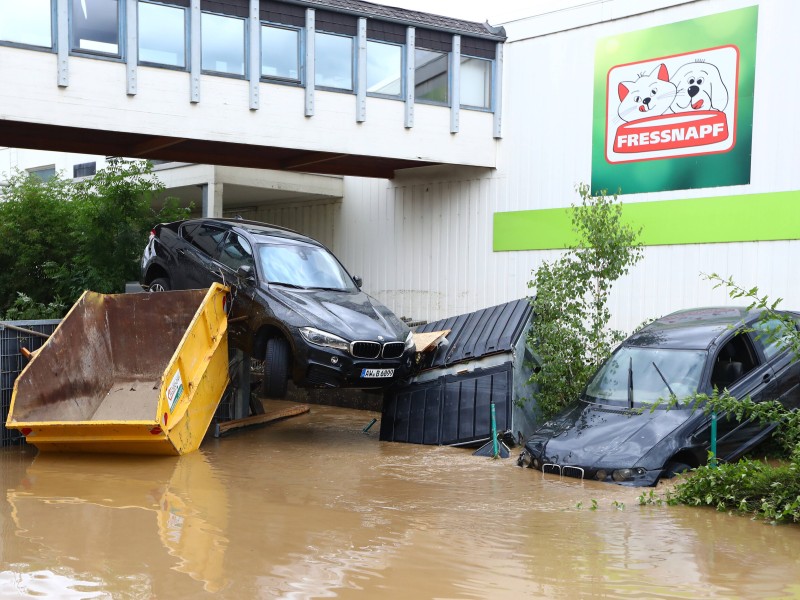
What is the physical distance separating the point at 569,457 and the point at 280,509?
3.10 meters

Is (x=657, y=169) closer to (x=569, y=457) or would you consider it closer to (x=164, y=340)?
Result: (x=569, y=457)

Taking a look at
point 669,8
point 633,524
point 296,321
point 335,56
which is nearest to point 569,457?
point 633,524

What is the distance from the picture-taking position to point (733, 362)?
967 cm

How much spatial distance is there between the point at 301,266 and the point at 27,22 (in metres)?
5.82

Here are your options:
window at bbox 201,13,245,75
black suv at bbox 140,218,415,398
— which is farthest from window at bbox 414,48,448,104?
black suv at bbox 140,218,415,398

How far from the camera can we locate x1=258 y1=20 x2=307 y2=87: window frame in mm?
15914

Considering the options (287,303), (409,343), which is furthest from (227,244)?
(409,343)

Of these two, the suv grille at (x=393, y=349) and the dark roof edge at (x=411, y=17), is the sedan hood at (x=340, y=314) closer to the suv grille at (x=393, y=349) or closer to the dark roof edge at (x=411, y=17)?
the suv grille at (x=393, y=349)

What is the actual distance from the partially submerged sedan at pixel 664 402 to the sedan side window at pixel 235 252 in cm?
455

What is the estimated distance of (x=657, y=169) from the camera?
15297 millimetres

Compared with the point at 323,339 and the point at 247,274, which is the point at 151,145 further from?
the point at 323,339

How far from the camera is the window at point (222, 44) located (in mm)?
15477

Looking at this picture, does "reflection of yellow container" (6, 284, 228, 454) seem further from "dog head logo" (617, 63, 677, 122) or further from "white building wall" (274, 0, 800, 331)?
"dog head logo" (617, 63, 677, 122)

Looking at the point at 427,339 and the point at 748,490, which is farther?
the point at 427,339
